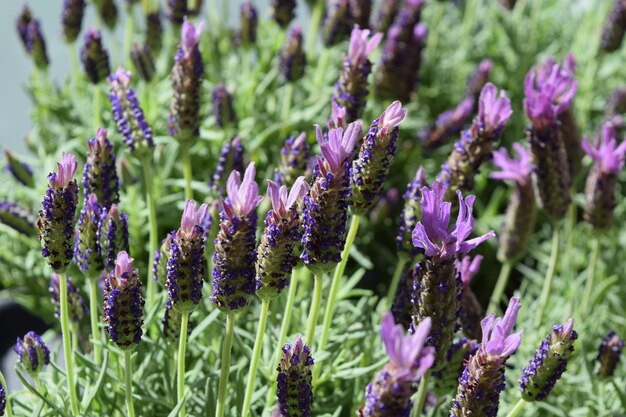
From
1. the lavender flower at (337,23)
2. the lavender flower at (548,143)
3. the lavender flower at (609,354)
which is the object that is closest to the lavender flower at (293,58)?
the lavender flower at (337,23)

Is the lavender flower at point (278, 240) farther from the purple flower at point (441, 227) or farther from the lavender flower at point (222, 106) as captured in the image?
the lavender flower at point (222, 106)

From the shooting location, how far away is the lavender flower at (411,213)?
145cm

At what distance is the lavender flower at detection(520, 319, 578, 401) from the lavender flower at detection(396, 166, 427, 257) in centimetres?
32

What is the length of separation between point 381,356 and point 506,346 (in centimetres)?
63

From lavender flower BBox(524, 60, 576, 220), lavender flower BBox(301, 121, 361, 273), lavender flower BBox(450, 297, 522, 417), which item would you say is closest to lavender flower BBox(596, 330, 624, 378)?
lavender flower BBox(524, 60, 576, 220)

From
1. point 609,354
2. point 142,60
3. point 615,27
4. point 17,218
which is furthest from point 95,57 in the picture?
point 615,27

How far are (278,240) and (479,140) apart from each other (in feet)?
1.77

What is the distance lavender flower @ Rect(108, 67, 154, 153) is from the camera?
154 cm

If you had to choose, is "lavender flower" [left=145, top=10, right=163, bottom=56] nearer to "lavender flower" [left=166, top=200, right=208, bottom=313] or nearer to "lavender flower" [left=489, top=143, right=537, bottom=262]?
"lavender flower" [left=489, top=143, right=537, bottom=262]

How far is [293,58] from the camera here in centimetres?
221

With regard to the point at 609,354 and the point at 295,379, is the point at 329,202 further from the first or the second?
the point at 609,354

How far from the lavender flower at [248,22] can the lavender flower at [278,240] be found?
4.61 ft

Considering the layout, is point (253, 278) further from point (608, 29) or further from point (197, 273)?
point (608, 29)

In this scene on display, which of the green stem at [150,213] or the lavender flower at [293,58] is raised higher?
the lavender flower at [293,58]
